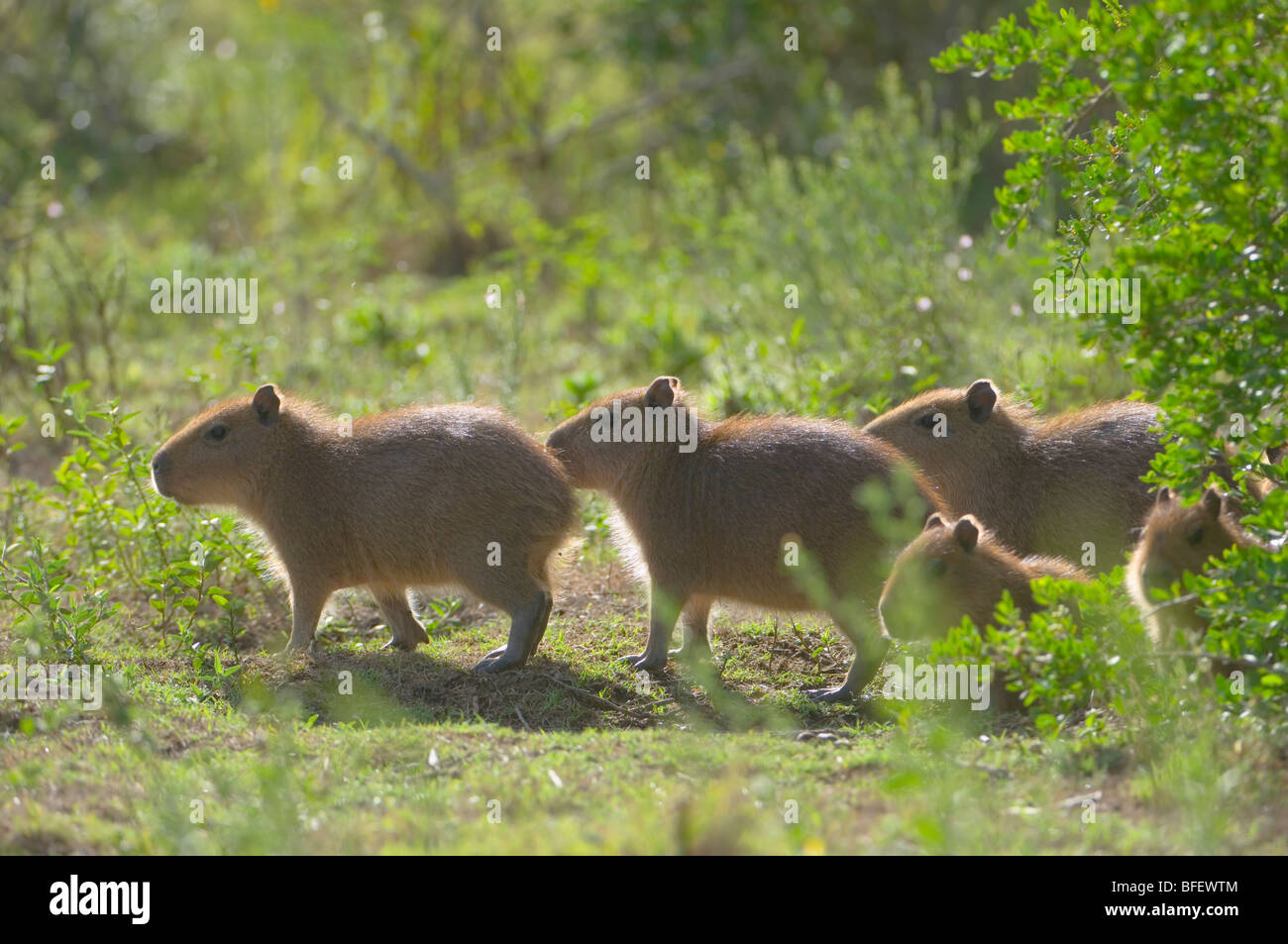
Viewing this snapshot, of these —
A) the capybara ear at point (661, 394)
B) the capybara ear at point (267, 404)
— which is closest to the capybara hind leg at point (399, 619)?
the capybara ear at point (267, 404)

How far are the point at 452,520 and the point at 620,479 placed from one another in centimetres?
79

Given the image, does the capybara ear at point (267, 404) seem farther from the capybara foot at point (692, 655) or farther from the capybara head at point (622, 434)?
the capybara foot at point (692, 655)

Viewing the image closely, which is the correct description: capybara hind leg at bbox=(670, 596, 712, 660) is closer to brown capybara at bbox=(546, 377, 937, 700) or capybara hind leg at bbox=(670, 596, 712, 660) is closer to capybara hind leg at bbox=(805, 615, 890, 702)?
brown capybara at bbox=(546, 377, 937, 700)

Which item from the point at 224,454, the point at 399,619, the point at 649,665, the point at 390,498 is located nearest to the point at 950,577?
the point at 649,665

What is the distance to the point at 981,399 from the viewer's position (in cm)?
647

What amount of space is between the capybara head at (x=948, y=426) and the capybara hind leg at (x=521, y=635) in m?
1.72

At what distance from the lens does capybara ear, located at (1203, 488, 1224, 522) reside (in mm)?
5004

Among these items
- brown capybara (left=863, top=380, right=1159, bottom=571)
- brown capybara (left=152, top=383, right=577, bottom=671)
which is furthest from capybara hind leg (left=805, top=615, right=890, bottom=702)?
brown capybara (left=152, top=383, right=577, bottom=671)

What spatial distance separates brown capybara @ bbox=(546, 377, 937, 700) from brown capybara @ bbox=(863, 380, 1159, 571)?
2.27 ft

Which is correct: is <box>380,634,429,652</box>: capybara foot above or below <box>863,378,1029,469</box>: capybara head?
below

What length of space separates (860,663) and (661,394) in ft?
4.89

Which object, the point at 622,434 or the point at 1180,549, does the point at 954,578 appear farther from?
the point at 622,434
